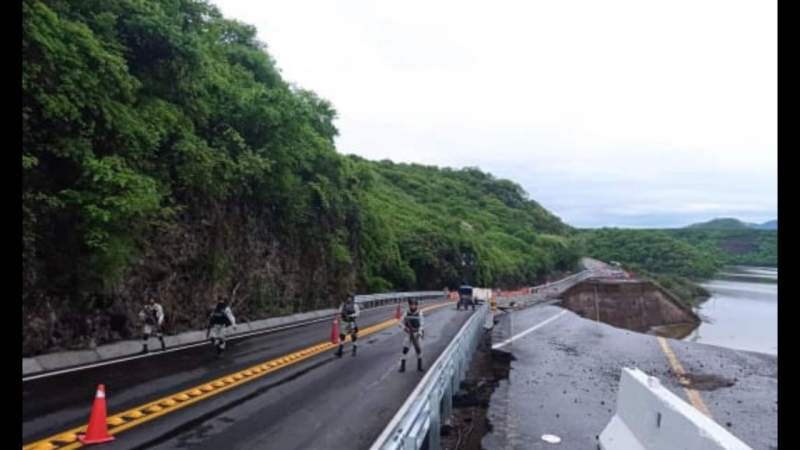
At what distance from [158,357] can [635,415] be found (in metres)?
11.5

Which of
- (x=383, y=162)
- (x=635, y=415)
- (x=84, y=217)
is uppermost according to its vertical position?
(x=383, y=162)

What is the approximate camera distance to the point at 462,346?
13336 millimetres

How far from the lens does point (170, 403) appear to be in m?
9.34

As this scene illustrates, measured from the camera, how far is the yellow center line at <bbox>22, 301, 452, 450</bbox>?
7246 millimetres

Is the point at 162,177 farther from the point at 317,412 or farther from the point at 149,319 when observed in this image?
the point at 317,412

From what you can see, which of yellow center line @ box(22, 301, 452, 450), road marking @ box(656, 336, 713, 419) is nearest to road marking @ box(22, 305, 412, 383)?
yellow center line @ box(22, 301, 452, 450)

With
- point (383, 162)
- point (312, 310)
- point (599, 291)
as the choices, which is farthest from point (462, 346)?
point (383, 162)

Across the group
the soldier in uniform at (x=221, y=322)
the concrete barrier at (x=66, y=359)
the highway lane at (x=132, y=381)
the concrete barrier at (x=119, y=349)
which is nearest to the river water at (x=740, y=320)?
the highway lane at (x=132, y=381)

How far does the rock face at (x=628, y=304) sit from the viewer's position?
223ft

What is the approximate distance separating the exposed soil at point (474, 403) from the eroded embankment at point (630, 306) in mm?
50618

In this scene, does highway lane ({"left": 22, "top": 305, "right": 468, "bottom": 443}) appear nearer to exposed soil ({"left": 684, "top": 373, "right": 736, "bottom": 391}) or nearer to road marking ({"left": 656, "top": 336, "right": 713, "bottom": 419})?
road marking ({"left": 656, "top": 336, "right": 713, "bottom": 419})

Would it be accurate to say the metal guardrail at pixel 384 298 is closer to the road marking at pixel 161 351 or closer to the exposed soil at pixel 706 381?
the road marking at pixel 161 351

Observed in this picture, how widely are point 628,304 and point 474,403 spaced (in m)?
65.5
